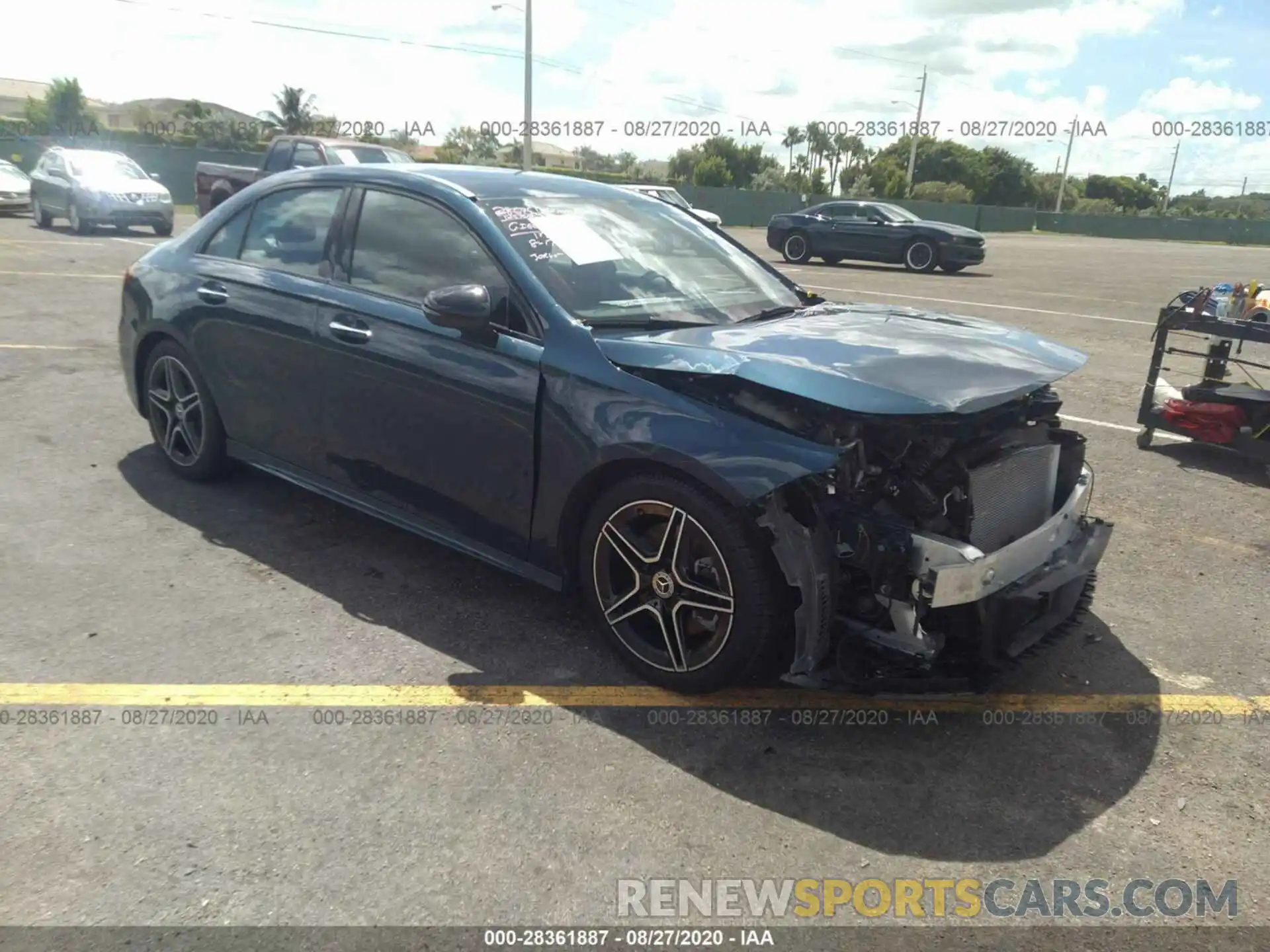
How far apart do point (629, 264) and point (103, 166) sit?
745 inches

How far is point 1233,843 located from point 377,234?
3710 mm

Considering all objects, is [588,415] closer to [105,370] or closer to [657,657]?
[657,657]

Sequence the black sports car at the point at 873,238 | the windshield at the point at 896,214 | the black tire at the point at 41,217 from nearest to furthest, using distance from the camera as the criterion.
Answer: the black sports car at the point at 873,238
the black tire at the point at 41,217
the windshield at the point at 896,214

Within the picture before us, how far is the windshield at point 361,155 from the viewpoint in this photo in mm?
14648

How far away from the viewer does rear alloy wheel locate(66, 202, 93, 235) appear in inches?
731

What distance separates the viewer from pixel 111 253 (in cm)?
1565

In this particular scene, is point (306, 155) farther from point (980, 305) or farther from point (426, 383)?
point (426, 383)

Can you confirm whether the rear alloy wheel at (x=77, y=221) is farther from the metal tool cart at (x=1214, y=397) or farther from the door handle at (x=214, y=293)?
the metal tool cart at (x=1214, y=397)

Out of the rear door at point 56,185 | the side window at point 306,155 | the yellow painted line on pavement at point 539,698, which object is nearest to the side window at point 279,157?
the side window at point 306,155

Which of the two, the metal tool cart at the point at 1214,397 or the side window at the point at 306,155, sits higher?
the side window at the point at 306,155

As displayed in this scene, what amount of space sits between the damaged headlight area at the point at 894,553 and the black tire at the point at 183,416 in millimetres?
2854

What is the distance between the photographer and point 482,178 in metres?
4.14

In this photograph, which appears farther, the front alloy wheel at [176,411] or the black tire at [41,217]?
the black tire at [41,217]

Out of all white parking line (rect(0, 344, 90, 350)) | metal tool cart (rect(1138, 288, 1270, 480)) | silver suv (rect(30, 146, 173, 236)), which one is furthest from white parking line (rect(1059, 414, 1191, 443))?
silver suv (rect(30, 146, 173, 236))
